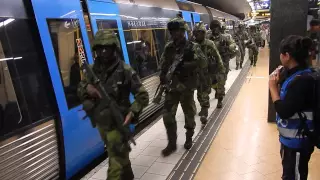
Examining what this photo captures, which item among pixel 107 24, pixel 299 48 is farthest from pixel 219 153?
pixel 107 24

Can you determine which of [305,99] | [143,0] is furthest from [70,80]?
[143,0]

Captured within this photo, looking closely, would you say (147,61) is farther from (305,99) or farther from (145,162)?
(305,99)

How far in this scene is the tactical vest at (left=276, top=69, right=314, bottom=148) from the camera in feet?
6.62

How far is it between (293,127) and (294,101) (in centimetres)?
25

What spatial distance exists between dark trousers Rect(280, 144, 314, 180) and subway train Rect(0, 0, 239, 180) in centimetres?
167

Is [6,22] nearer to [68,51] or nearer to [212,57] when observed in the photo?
[68,51]

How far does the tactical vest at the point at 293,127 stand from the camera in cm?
202

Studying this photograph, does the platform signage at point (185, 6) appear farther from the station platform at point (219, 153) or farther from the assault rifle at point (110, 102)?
the assault rifle at point (110, 102)

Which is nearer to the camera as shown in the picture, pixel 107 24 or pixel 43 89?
pixel 43 89

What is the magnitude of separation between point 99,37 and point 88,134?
4.44ft

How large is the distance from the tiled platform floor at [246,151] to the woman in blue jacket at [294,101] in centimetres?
103

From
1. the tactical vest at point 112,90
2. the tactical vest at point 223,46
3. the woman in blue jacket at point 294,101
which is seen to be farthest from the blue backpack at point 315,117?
the tactical vest at point 223,46

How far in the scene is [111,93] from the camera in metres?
2.43

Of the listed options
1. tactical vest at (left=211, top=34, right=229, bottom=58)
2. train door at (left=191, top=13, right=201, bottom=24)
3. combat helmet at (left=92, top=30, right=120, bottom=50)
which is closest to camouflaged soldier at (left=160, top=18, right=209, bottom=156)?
combat helmet at (left=92, top=30, right=120, bottom=50)
